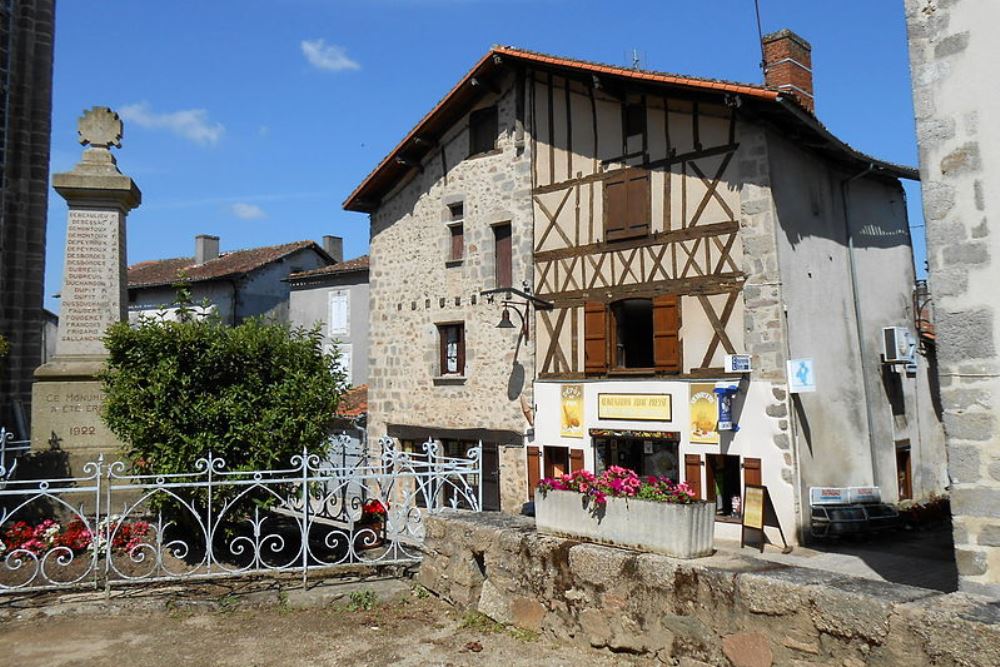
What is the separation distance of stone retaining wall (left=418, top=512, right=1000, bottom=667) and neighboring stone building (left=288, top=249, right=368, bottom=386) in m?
15.5

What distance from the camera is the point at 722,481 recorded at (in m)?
11.5

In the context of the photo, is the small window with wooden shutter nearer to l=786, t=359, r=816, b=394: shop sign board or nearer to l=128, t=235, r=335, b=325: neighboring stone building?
l=786, t=359, r=816, b=394: shop sign board

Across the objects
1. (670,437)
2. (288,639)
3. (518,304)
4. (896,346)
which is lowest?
(288,639)

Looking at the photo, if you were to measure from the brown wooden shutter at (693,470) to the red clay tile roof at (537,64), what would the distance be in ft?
17.0

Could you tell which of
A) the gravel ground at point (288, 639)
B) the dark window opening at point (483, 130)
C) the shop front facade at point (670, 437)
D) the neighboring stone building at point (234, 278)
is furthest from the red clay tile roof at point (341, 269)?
the gravel ground at point (288, 639)

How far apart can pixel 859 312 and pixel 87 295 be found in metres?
11.6

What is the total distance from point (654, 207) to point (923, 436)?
6762 millimetres

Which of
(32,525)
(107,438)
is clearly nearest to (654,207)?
(107,438)

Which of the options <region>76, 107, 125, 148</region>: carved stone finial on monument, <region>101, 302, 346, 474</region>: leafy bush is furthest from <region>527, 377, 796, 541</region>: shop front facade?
<region>76, 107, 125, 148</region>: carved stone finial on monument

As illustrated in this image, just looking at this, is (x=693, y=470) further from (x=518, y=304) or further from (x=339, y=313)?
(x=339, y=313)

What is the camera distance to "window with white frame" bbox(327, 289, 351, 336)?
21.7m

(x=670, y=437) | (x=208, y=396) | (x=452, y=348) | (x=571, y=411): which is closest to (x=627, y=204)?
(x=571, y=411)

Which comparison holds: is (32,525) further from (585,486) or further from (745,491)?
(745,491)

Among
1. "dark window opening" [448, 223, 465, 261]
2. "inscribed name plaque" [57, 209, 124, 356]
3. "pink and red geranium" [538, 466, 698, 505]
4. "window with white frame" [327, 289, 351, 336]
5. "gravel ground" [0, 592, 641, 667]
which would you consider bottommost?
"gravel ground" [0, 592, 641, 667]
